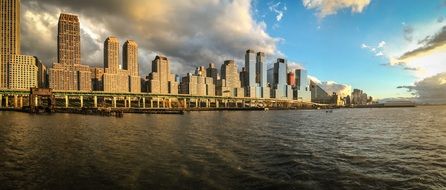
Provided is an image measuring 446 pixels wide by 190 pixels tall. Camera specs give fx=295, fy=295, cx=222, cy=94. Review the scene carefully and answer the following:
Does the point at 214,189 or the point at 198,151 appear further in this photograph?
the point at 198,151

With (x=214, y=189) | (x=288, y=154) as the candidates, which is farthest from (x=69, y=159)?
(x=288, y=154)

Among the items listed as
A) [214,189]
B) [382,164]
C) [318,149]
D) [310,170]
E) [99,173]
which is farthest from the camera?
[318,149]

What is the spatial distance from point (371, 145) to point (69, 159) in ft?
129

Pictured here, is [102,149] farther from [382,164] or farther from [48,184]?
[382,164]

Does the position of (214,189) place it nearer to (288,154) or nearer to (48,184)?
(48,184)

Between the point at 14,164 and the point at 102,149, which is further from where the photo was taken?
the point at 102,149

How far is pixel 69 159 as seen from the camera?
30969 millimetres

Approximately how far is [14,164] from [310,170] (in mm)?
28361

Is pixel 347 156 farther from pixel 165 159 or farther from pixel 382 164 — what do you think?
pixel 165 159

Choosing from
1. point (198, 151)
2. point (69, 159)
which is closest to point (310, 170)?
point (198, 151)

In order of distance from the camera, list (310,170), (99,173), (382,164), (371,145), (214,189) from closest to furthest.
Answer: (214,189) → (99,173) → (310,170) → (382,164) → (371,145)

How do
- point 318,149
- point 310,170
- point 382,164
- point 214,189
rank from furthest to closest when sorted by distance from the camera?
point 318,149, point 382,164, point 310,170, point 214,189

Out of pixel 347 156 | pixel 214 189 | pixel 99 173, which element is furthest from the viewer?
pixel 347 156

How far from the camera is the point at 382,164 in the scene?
29.9 m
